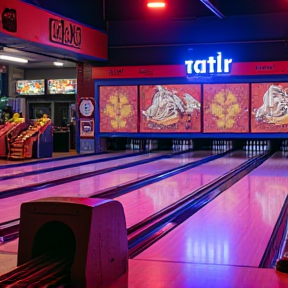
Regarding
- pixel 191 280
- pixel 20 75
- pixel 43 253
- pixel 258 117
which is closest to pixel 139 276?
pixel 191 280

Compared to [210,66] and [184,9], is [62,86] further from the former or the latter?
[210,66]

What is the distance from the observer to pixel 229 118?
13422 millimetres

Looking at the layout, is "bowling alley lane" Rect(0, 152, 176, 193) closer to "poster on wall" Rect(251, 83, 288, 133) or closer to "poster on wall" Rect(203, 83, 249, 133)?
"poster on wall" Rect(203, 83, 249, 133)

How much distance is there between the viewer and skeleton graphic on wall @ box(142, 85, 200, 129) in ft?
44.7

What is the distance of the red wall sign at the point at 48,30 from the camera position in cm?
940

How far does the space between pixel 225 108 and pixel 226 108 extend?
23 millimetres

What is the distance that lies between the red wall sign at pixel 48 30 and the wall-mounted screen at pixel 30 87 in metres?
4.18

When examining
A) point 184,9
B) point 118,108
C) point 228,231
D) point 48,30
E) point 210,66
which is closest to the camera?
point 228,231

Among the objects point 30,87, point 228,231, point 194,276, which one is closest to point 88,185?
point 228,231

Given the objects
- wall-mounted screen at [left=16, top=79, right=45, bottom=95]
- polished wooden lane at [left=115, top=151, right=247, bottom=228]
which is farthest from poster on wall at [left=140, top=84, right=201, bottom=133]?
wall-mounted screen at [left=16, top=79, right=45, bottom=95]

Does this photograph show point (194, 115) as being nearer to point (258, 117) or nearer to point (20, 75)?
point (258, 117)

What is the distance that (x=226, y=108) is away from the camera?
1343cm

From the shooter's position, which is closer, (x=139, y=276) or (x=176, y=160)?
(x=139, y=276)

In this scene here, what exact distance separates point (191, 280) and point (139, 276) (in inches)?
11.9
